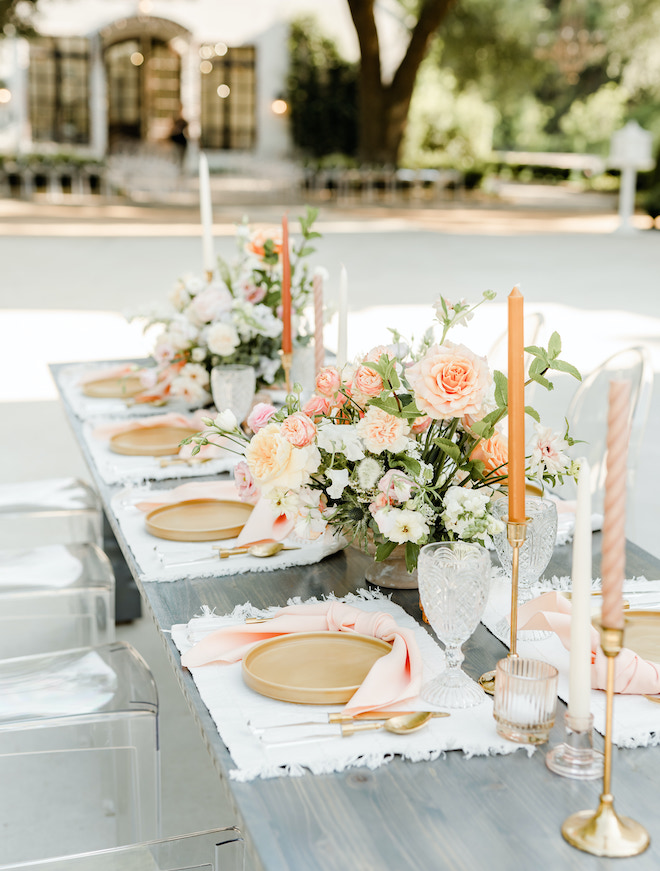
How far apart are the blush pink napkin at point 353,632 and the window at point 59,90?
69.5 ft

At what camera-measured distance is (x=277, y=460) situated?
4.77 feet

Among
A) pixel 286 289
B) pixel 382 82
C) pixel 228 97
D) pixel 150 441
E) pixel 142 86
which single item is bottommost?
pixel 150 441

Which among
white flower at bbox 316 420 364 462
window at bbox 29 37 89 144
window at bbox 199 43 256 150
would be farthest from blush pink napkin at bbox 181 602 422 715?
window at bbox 29 37 89 144

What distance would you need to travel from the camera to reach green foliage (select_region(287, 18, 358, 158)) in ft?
68.4

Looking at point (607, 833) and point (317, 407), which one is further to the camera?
point (317, 407)

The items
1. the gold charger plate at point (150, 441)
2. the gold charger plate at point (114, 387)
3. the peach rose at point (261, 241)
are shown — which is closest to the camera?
the gold charger plate at point (150, 441)

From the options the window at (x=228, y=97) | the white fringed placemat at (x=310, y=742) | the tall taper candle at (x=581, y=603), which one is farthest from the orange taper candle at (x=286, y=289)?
the window at (x=228, y=97)

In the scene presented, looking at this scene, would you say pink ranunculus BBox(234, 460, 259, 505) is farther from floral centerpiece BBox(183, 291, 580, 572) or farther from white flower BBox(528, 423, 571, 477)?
white flower BBox(528, 423, 571, 477)

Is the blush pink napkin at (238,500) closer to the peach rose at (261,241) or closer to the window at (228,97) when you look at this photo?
the peach rose at (261,241)

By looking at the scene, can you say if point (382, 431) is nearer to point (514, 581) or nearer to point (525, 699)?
point (514, 581)

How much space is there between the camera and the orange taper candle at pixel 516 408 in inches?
47.1

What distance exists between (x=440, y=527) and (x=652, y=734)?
39 centimetres

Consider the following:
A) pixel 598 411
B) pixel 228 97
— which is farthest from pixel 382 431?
pixel 228 97

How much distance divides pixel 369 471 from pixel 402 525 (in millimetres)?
92
